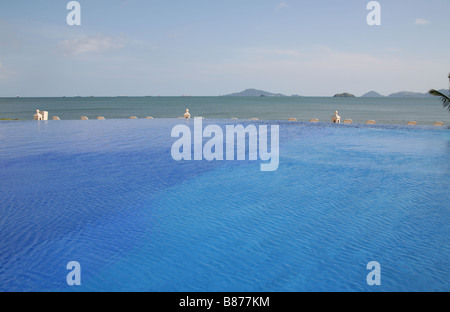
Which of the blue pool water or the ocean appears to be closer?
the blue pool water

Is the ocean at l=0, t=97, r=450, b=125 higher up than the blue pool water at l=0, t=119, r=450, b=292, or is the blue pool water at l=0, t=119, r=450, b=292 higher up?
the ocean at l=0, t=97, r=450, b=125

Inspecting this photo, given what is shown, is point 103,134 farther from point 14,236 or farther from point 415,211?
point 415,211

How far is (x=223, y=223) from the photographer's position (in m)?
5.37

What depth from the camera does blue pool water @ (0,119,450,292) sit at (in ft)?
12.4

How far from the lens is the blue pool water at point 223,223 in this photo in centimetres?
377

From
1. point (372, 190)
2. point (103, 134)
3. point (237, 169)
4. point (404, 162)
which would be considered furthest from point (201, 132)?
point (372, 190)

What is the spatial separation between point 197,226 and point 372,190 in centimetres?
408

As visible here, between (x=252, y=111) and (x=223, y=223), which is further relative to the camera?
(x=252, y=111)

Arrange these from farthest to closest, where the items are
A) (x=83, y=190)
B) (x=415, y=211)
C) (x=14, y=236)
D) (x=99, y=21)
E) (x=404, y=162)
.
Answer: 1. (x=99, y=21)
2. (x=404, y=162)
3. (x=83, y=190)
4. (x=415, y=211)
5. (x=14, y=236)

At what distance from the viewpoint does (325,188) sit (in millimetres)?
7270

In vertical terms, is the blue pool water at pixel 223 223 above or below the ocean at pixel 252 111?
below

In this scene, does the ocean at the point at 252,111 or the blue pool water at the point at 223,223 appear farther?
the ocean at the point at 252,111

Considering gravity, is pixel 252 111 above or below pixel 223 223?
above

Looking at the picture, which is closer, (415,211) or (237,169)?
(415,211)
